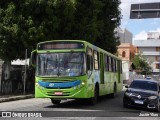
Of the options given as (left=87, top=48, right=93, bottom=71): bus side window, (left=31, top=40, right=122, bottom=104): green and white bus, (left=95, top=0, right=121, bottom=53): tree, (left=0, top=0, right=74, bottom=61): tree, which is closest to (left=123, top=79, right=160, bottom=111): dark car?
(left=31, top=40, right=122, bottom=104): green and white bus

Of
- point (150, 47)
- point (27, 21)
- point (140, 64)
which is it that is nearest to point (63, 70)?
point (27, 21)

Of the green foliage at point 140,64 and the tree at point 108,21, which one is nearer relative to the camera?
the tree at point 108,21

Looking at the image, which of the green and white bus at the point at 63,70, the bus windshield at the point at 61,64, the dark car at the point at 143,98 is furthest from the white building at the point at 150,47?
the bus windshield at the point at 61,64

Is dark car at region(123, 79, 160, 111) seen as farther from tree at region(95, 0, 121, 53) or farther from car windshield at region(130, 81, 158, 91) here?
tree at region(95, 0, 121, 53)

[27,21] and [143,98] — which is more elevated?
[27,21]

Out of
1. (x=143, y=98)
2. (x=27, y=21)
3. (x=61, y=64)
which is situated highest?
(x=27, y=21)

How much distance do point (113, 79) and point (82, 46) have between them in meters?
8.99

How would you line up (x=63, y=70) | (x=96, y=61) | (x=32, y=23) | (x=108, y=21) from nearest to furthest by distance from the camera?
(x=63, y=70) → (x=96, y=61) → (x=32, y=23) → (x=108, y=21)

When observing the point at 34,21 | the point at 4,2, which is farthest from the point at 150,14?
the point at 4,2

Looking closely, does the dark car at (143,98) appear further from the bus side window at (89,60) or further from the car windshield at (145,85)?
the bus side window at (89,60)

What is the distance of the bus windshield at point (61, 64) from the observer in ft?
58.5

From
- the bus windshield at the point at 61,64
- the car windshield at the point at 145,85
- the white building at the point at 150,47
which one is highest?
the white building at the point at 150,47

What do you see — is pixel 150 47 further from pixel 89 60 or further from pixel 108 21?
pixel 89 60

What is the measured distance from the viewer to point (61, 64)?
17906 mm
